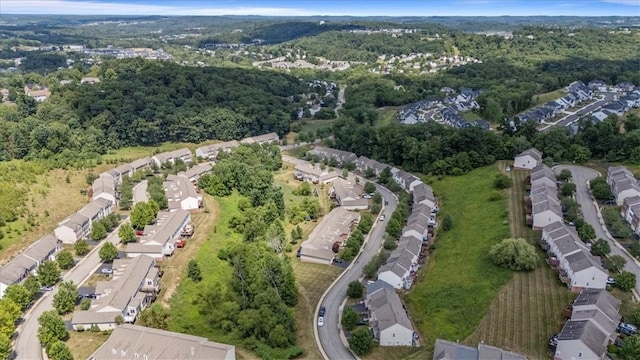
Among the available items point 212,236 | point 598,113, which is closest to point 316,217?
point 212,236

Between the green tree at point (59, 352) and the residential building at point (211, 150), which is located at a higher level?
the green tree at point (59, 352)

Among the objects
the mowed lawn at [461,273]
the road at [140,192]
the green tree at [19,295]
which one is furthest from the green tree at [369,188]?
the green tree at [19,295]

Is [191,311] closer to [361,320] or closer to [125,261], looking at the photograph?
[125,261]

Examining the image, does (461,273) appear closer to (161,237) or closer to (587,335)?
(587,335)

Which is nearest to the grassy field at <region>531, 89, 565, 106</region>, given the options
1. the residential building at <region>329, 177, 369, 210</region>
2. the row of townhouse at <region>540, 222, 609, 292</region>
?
the residential building at <region>329, 177, 369, 210</region>

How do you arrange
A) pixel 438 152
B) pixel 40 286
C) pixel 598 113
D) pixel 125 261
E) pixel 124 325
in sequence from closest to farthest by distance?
1. pixel 124 325
2. pixel 40 286
3. pixel 125 261
4. pixel 438 152
5. pixel 598 113

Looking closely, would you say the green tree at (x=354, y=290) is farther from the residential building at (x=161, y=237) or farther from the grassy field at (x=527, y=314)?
the residential building at (x=161, y=237)
